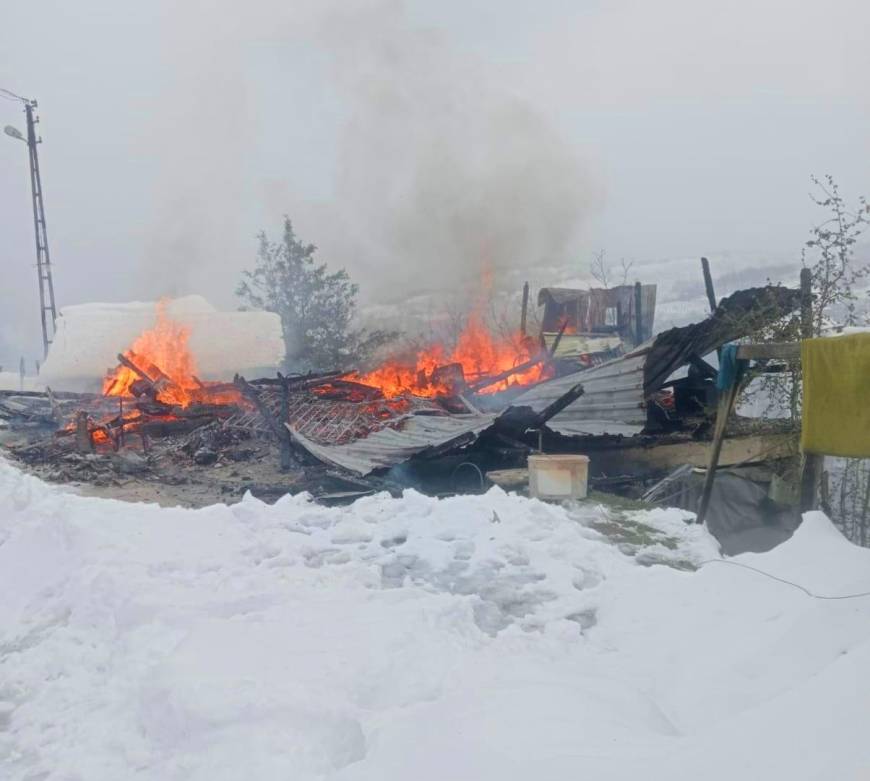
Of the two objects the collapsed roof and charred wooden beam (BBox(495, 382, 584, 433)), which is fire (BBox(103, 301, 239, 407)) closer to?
the collapsed roof

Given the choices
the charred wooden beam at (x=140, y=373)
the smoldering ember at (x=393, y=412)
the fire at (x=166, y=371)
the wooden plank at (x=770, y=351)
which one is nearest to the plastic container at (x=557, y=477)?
the smoldering ember at (x=393, y=412)

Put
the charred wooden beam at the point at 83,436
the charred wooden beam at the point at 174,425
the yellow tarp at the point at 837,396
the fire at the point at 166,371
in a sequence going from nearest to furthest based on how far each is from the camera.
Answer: the yellow tarp at the point at 837,396
the charred wooden beam at the point at 83,436
the charred wooden beam at the point at 174,425
the fire at the point at 166,371

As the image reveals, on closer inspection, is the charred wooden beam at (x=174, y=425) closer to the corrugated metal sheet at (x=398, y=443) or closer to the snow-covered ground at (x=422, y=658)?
the corrugated metal sheet at (x=398, y=443)

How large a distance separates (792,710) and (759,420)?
7.03 m

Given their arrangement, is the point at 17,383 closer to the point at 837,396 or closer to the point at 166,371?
the point at 166,371

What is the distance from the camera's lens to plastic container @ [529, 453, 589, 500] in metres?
7.95

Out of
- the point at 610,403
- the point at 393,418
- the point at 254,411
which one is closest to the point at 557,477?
the point at 610,403

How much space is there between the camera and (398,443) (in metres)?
11.0

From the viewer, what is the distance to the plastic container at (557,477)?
7949 mm

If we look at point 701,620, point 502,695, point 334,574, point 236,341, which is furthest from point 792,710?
point 236,341

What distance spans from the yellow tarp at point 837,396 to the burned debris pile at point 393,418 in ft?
12.0

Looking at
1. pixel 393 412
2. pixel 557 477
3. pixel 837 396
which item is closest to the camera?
pixel 837 396

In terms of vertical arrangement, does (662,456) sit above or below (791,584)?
below

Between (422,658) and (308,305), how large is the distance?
24.7 metres
